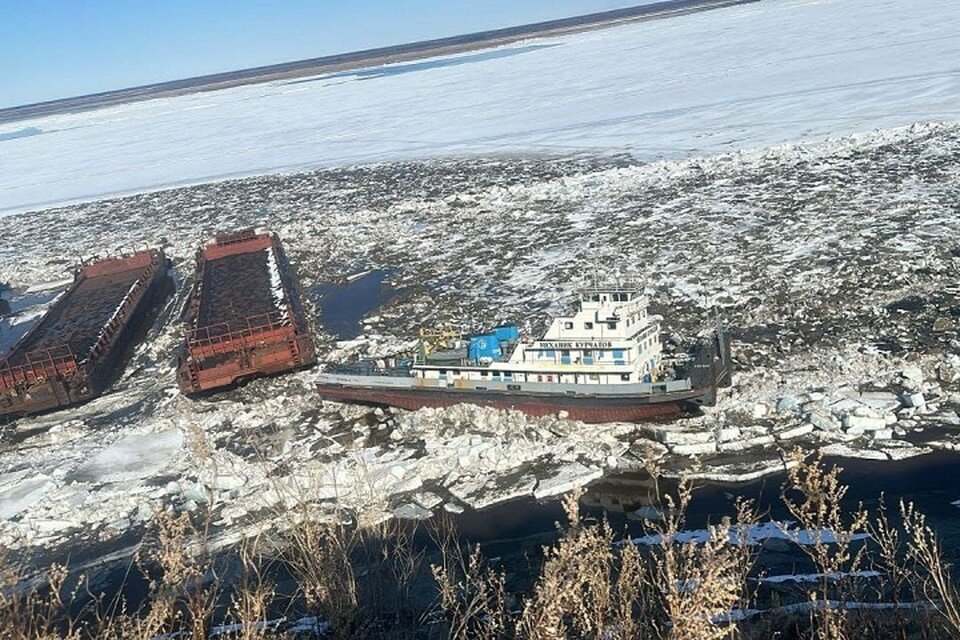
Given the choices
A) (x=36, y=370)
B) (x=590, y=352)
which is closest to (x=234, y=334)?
(x=36, y=370)

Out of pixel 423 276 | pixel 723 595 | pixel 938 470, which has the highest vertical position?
pixel 723 595

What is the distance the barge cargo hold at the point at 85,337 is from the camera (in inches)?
703

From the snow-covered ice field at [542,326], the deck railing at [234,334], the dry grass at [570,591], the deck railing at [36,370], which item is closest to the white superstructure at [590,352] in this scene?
the snow-covered ice field at [542,326]

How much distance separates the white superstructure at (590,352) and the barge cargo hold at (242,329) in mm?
5166

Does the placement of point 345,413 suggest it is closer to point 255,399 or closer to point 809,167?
point 255,399

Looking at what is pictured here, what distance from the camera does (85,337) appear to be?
2152 cm

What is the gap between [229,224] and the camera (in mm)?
37250

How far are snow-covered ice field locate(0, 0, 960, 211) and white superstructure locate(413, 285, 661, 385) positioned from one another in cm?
2436

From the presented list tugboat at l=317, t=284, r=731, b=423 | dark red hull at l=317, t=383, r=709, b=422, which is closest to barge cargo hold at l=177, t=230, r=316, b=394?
dark red hull at l=317, t=383, r=709, b=422

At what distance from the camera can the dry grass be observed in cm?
464

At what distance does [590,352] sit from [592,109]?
40703 mm

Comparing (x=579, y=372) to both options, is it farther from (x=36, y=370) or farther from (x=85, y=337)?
(x=85, y=337)

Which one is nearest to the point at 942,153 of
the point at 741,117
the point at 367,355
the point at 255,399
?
the point at 741,117

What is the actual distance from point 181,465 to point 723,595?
42.9 ft
